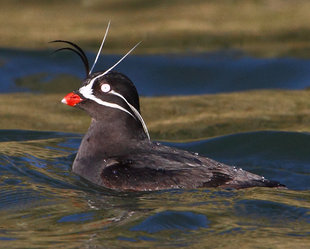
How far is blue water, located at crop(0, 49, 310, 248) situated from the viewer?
6.36m

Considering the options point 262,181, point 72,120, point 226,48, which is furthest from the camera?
point 226,48

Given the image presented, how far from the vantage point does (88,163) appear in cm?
788

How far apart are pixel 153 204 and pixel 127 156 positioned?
2.52ft

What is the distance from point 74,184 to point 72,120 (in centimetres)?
308

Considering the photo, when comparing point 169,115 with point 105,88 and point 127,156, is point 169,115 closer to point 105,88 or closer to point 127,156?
point 105,88

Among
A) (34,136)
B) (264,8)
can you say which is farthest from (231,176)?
(264,8)

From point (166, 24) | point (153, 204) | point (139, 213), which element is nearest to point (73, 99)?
point (153, 204)

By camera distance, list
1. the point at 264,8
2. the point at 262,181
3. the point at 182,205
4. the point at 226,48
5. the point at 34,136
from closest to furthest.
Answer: the point at 182,205, the point at 262,181, the point at 34,136, the point at 226,48, the point at 264,8

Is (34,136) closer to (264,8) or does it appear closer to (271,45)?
(271,45)

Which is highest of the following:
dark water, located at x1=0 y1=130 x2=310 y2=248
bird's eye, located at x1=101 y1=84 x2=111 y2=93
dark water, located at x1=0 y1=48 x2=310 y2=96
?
dark water, located at x1=0 y1=48 x2=310 y2=96

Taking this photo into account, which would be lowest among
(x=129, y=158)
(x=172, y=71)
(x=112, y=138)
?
(x=129, y=158)

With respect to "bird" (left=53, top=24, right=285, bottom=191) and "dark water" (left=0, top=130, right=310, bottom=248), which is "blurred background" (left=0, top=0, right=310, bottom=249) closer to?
"dark water" (left=0, top=130, right=310, bottom=248)

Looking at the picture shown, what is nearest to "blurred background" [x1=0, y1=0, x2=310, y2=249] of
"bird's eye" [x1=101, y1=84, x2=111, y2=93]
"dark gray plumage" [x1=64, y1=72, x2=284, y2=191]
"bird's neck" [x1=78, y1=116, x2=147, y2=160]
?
"dark gray plumage" [x1=64, y1=72, x2=284, y2=191]

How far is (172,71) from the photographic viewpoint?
12.9 meters
